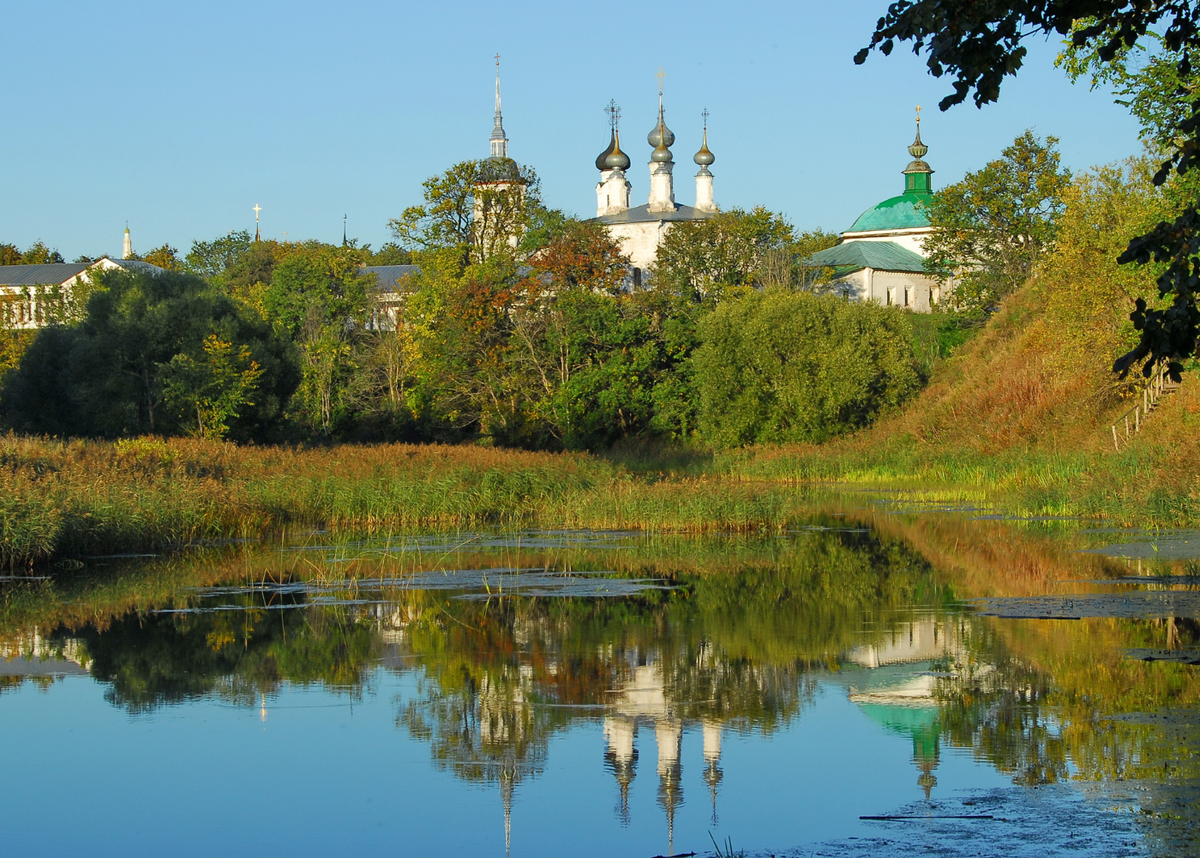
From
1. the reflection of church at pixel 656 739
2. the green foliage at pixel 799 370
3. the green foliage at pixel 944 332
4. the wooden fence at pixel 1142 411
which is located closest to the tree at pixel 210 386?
the green foliage at pixel 799 370

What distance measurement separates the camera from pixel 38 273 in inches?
3521

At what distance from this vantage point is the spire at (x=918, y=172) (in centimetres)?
8119

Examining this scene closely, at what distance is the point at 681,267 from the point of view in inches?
2264

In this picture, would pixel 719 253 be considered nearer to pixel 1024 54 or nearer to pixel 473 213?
pixel 473 213

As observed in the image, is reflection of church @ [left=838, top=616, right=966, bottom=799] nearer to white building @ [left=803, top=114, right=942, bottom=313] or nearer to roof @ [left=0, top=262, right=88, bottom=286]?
white building @ [left=803, top=114, right=942, bottom=313]

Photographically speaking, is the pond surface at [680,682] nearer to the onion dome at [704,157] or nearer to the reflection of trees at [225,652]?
the reflection of trees at [225,652]

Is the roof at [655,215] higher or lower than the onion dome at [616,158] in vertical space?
lower

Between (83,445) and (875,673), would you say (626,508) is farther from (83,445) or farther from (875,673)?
(875,673)

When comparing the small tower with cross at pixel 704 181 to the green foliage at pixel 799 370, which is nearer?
the green foliage at pixel 799 370

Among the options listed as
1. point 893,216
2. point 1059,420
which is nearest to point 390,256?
point 893,216

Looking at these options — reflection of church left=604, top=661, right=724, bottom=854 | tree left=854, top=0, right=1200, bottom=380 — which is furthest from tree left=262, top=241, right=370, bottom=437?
tree left=854, top=0, right=1200, bottom=380

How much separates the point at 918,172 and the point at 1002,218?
27.3m

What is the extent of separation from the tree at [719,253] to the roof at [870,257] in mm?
8448

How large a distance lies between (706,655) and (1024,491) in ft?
47.1
